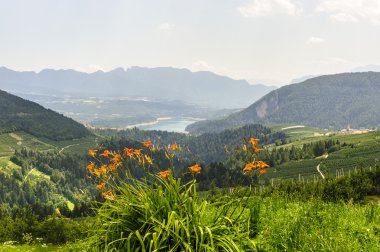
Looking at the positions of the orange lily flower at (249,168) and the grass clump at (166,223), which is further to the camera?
the orange lily flower at (249,168)

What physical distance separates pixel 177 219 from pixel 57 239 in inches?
1632

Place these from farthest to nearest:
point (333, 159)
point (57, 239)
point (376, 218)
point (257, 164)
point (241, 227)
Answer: point (333, 159), point (57, 239), point (376, 218), point (241, 227), point (257, 164)

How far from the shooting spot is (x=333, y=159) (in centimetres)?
19875

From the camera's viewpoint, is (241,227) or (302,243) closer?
(302,243)

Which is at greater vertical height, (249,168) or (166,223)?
(249,168)

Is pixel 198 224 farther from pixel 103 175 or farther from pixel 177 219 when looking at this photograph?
pixel 103 175

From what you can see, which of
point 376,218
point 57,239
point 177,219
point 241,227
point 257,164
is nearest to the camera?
point 177,219

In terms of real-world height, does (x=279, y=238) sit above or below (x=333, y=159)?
above

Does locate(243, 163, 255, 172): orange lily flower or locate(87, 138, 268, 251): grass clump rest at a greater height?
locate(243, 163, 255, 172): orange lily flower

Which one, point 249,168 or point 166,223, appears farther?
point 249,168

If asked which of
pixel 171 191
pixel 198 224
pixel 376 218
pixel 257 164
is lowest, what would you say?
pixel 376 218

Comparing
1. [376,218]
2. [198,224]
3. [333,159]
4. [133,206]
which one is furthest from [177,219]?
[333,159]

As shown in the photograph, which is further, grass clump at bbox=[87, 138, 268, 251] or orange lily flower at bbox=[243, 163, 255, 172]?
orange lily flower at bbox=[243, 163, 255, 172]

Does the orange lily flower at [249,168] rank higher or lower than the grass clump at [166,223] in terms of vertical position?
higher
